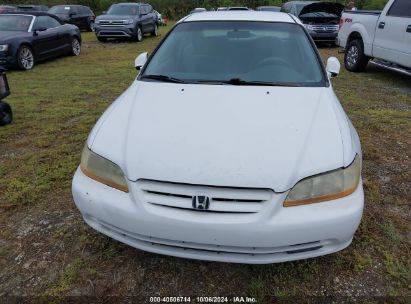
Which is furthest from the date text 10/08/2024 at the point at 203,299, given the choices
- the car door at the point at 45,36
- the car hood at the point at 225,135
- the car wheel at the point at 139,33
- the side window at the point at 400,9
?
the car wheel at the point at 139,33

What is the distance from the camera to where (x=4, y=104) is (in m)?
5.23

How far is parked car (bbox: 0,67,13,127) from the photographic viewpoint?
486cm

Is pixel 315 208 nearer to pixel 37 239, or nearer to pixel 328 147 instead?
pixel 328 147

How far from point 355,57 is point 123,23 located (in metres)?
9.75

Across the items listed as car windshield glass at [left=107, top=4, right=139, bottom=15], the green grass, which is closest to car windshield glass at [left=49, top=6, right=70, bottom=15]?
car windshield glass at [left=107, top=4, right=139, bottom=15]

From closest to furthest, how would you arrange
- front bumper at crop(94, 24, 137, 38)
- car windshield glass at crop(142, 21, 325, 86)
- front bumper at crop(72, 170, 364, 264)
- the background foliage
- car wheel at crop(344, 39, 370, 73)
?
front bumper at crop(72, 170, 364, 264), car windshield glass at crop(142, 21, 325, 86), car wheel at crop(344, 39, 370, 73), front bumper at crop(94, 24, 137, 38), the background foliage

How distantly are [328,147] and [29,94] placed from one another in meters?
6.47

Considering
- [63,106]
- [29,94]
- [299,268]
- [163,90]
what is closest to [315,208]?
[299,268]

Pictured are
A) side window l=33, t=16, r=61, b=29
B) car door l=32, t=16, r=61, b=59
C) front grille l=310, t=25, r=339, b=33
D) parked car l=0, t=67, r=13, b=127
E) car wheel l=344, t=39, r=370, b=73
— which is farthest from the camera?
front grille l=310, t=25, r=339, b=33

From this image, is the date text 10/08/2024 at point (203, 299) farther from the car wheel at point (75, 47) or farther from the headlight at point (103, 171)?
the car wheel at point (75, 47)

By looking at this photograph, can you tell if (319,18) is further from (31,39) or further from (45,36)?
(31,39)

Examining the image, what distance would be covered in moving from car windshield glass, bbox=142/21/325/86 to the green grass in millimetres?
1336

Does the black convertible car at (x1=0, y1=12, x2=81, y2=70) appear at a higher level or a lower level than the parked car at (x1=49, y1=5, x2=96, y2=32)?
higher

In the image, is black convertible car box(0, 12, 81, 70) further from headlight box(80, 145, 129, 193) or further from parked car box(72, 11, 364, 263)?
headlight box(80, 145, 129, 193)
